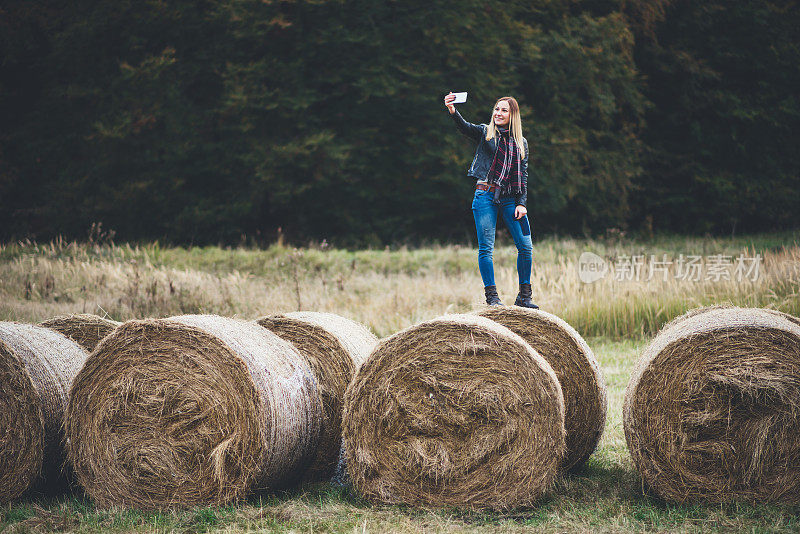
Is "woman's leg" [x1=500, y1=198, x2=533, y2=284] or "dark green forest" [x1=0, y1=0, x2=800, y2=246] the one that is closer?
"woman's leg" [x1=500, y1=198, x2=533, y2=284]

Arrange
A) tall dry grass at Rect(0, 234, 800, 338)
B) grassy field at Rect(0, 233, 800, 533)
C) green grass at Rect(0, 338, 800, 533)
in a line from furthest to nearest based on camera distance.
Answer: tall dry grass at Rect(0, 234, 800, 338) → grassy field at Rect(0, 233, 800, 533) → green grass at Rect(0, 338, 800, 533)

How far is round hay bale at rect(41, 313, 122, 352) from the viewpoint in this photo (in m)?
5.88

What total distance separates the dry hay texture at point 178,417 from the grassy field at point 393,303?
169mm

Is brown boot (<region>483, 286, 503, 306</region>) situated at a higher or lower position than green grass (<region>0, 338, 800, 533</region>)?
higher

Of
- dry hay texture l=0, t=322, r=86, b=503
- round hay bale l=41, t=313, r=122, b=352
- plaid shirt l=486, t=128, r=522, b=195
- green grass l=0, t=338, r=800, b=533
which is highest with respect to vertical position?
plaid shirt l=486, t=128, r=522, b=195

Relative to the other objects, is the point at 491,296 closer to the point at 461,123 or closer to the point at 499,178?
the point at 499,178

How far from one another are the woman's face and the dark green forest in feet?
41.8

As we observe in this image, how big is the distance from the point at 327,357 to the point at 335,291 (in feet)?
19.9

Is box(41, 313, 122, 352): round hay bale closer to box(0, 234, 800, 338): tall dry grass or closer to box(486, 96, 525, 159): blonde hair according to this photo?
box(0, 234, 800, 338): tall dry grass

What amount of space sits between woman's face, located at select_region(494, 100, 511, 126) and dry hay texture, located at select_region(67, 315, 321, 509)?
9.16 ft

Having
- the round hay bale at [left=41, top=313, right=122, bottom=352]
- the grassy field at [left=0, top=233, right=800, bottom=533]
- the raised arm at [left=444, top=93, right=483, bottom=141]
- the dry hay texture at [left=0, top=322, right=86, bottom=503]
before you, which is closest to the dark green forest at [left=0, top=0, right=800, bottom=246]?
the grassy field at [left=0, top=233, right=800, bottom=533]

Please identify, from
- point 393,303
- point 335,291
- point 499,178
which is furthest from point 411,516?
point 335,291

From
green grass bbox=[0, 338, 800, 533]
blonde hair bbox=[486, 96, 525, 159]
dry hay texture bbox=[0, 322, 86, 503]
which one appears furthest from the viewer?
blonde hair bbox=[486, 96, 525, 159]

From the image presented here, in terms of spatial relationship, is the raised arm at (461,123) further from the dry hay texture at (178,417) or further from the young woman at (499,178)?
the dry hay texture at (178,417)
